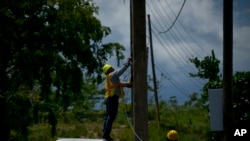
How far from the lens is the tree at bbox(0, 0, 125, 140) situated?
27812 mm

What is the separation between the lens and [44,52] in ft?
92.0

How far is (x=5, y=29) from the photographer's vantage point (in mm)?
27438

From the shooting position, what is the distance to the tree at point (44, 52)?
91.2 feet

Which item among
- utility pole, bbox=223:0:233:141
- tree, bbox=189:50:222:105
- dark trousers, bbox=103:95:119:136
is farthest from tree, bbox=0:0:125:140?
utility pole, bbox=223:0:233:141

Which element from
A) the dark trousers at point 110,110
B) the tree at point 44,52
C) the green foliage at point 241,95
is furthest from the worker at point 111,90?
the tree at point 44,52

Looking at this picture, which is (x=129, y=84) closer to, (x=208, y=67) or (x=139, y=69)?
(x=139, y=69)

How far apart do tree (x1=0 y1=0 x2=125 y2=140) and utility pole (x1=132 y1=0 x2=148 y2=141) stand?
587 inches

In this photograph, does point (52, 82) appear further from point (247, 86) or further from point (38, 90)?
point (247, 86)

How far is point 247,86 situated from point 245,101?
480 millimetres

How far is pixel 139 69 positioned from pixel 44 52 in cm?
1583

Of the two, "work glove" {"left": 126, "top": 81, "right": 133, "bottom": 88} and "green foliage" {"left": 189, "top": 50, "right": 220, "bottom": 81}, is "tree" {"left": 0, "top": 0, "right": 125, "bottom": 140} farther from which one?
"work glove" {"left": 126, "top": 81, "right": 133, "bottom": 88}

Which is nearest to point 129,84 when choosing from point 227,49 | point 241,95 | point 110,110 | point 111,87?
point 111,87

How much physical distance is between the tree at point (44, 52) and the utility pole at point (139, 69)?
14.9 metres

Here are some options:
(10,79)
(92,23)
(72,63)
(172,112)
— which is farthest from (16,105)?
(172,112)
